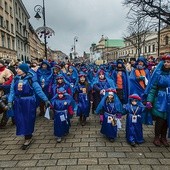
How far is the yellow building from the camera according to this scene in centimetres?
2889

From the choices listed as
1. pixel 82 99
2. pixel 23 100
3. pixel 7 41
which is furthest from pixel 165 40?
pixel 23 100

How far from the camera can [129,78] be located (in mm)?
7973

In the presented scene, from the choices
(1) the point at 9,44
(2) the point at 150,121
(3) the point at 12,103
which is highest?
(1) the point at 9,44

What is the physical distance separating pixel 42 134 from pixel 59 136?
29.9 inches

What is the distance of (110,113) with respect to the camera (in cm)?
570

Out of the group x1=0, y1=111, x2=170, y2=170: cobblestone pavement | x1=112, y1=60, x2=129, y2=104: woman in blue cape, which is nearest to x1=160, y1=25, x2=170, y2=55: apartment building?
x1=112, y1=60, x2=129, y2=104: woman in blue cape

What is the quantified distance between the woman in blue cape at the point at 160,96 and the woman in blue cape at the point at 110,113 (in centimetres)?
85

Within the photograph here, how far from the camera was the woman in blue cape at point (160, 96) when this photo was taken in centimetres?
495

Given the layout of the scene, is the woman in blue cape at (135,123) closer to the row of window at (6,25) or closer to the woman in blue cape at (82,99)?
the woman in blue cape at (82,99)

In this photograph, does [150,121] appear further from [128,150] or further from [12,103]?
[12,103]

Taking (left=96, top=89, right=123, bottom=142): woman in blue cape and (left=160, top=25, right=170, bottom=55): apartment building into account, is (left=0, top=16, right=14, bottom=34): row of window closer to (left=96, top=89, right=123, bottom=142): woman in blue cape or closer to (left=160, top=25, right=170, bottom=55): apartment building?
(left=96, top=89, right=123, bottom=142): woman in blue cape

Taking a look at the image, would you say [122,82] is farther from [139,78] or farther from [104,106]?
[104,106]

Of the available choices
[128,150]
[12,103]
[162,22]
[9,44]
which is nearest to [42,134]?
[12,103]

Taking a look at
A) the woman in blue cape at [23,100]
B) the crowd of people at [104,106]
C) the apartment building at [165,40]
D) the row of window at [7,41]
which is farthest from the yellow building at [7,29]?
the apartment building at [165,40]
